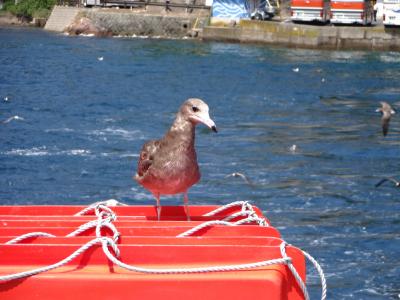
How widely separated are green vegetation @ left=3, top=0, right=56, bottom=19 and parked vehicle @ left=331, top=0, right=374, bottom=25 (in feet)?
99.5

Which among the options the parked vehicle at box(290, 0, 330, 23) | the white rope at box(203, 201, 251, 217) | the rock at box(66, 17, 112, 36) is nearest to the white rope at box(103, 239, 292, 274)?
the white rope at box(203, 201, 251, 217)

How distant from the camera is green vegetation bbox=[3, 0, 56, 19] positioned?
83812 mm

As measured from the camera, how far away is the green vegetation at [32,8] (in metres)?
83.8

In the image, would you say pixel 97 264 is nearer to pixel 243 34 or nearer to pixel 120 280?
pixel 120 280

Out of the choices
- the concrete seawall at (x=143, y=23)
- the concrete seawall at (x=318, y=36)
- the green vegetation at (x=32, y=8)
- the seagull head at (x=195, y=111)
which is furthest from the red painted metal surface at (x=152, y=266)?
the green vegetation at (x=32, y=8)

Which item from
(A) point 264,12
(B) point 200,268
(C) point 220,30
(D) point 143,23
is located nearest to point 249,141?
(B) point 200,268

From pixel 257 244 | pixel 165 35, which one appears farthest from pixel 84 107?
pixel 165 35

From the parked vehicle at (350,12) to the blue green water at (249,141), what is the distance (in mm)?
11214

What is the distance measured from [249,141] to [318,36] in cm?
3591

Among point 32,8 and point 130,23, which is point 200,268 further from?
point 32,8

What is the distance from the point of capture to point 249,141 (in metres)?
23.7

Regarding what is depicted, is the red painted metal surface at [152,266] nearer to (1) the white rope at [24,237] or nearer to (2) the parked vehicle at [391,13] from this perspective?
(1) the white rope at [24,237]

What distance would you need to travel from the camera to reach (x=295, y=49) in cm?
5844

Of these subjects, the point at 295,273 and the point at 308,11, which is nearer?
the point at 295,273
